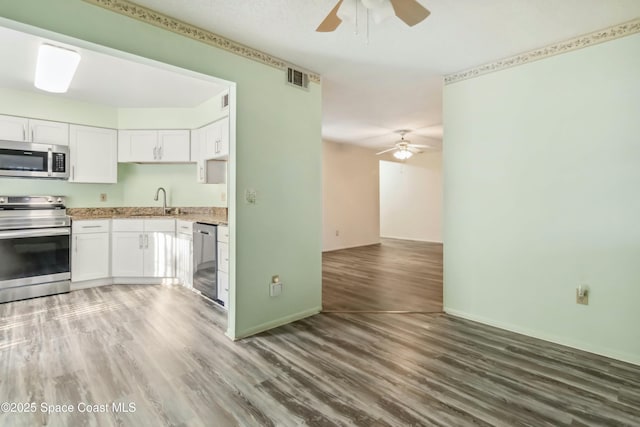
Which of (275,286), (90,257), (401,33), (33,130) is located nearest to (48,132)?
Result: (33,130)

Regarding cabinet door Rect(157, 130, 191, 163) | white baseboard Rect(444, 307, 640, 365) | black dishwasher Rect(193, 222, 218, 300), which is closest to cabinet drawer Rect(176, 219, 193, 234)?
black dishwasher Rect(193, 222, 218, 300)

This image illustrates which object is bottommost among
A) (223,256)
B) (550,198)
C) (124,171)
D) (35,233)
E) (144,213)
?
(223,256)

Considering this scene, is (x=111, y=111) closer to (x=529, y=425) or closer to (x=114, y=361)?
(x=114, y=361)

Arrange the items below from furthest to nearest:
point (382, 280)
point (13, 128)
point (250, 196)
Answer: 1. point (382, 280)
2. point (13, 128)
3. point (250, 196)

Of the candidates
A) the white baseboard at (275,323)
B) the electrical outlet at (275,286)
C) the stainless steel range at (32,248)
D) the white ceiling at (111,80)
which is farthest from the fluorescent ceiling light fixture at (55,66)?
the white baseboard at (275,323)

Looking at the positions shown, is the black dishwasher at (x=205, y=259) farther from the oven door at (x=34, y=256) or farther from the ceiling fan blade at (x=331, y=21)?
the ceiling fan blade at (x=331, y=21)

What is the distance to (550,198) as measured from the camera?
2.70 metres

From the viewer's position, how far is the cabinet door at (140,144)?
4484 mm

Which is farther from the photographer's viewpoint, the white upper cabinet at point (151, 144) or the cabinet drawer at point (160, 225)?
the white upper cabinet at point (151, 144)

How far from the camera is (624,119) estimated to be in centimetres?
238

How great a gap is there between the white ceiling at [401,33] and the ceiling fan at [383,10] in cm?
39

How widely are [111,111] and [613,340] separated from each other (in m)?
6.05

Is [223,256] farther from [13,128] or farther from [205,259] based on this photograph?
[13,128]

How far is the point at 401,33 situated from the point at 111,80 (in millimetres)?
3068
